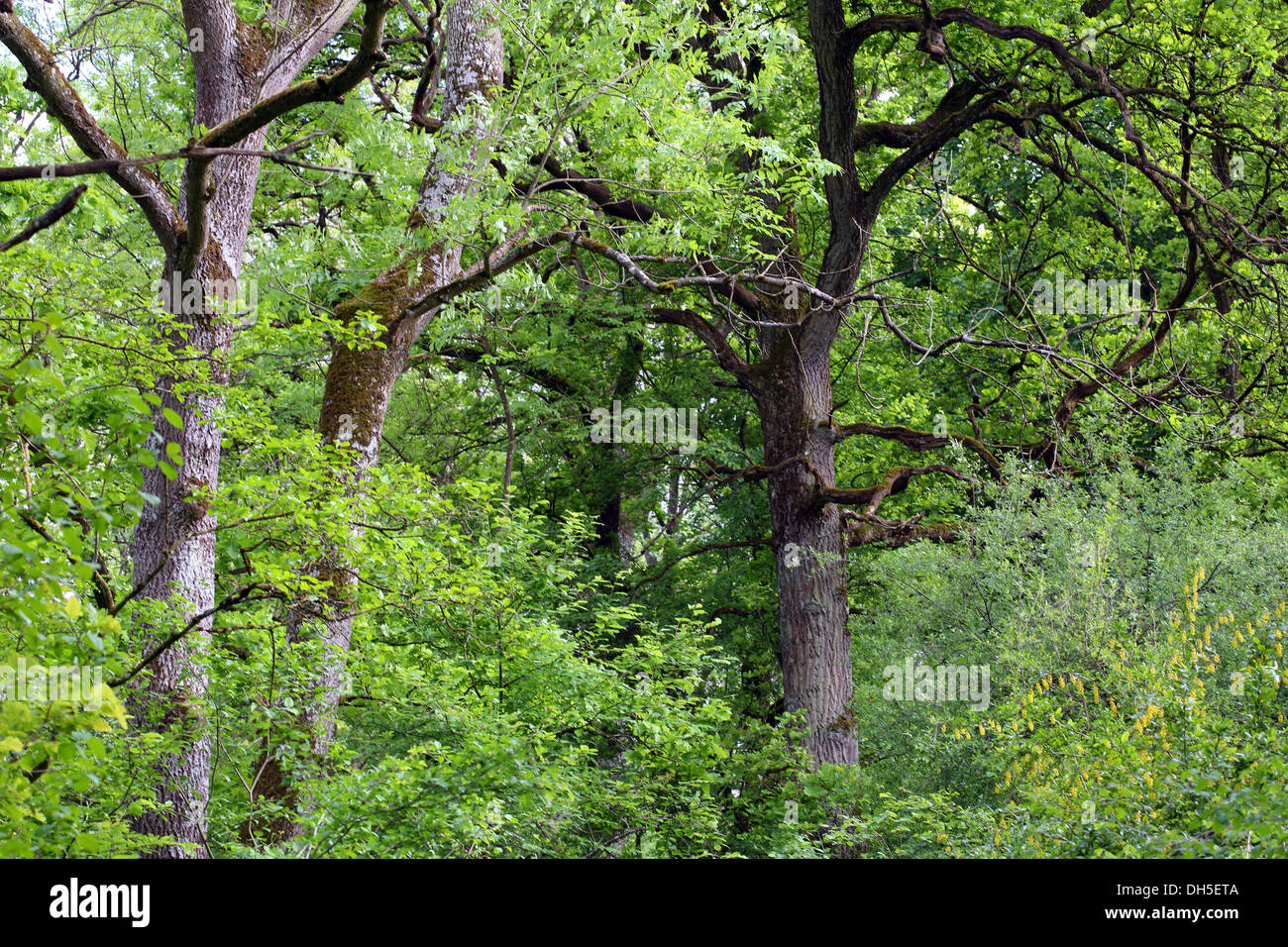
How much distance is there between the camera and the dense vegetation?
6.16 m

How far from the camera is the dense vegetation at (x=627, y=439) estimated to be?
616cm

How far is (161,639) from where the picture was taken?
6406 mm

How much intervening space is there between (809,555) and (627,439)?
3775 mm

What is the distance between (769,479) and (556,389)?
4.97m

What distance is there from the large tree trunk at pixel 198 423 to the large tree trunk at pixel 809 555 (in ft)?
21.2

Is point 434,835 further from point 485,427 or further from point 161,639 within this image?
point 485,427

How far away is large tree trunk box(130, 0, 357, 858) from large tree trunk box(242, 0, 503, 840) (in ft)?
2.02
